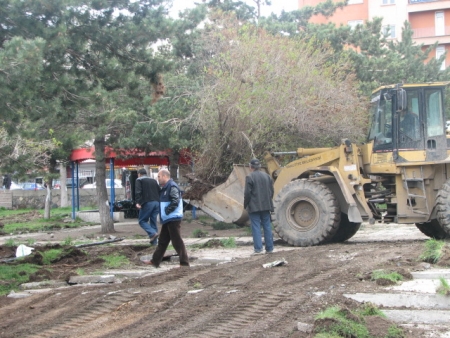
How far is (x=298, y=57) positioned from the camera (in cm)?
1947

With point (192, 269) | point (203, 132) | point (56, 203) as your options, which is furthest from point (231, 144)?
point (56, 203)

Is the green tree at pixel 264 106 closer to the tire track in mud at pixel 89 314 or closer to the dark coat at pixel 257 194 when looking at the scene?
the dark coat at pixel 257 194

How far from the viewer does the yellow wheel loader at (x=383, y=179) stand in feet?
42.7

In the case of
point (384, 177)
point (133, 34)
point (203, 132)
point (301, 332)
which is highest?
point (133, 34)

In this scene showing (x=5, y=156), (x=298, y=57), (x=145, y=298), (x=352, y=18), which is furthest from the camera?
(x=352, y=18)

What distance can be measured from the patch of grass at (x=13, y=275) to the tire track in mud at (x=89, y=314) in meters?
2.18

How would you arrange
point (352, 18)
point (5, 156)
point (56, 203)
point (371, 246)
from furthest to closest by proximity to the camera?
point (352, 18)
point (56, 203)
point (5, 156)
point (371, 246)

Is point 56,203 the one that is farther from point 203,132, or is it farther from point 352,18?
point 352,18

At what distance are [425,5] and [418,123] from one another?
4239cm

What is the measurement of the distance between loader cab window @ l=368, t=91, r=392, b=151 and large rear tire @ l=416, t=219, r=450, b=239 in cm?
200

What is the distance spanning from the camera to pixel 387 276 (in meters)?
8.02

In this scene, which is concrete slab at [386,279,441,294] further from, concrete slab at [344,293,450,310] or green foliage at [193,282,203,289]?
green foliage at [193,282,203,289]

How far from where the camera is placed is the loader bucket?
1497cm

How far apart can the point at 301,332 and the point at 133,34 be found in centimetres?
873
